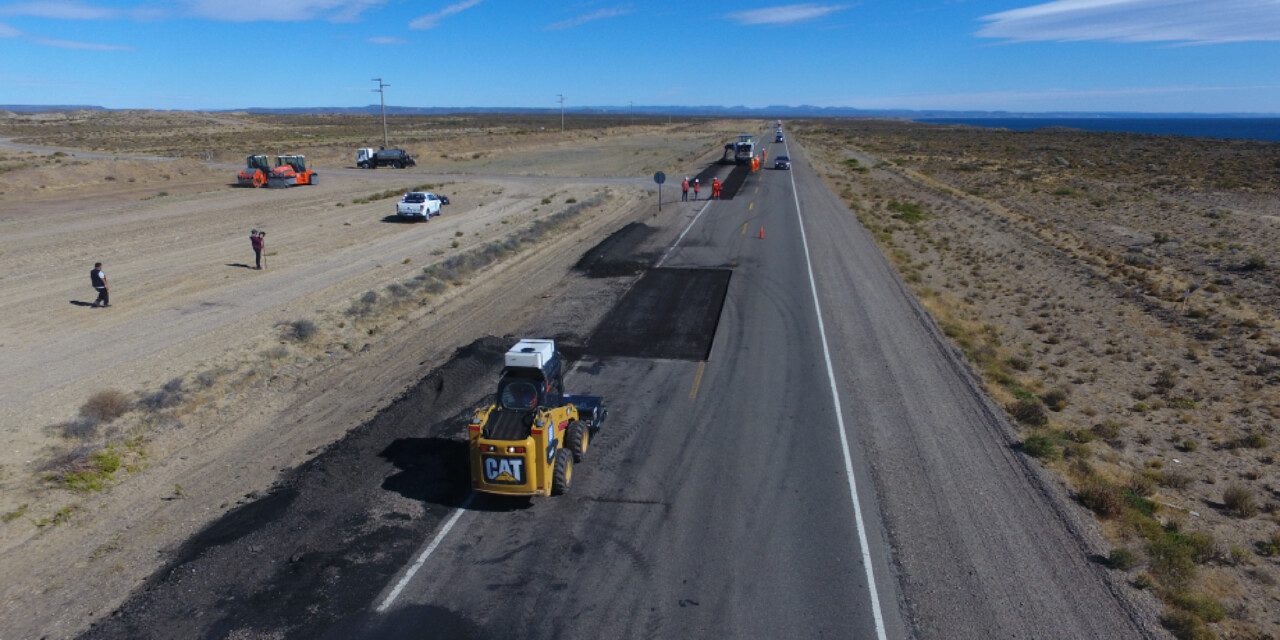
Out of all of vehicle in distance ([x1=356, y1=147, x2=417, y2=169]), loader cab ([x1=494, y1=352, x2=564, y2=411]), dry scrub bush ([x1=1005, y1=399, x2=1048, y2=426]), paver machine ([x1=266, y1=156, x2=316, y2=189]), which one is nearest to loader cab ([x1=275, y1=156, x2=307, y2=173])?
paver machine ([x1=266, y1=156, x2=316, y2=189])

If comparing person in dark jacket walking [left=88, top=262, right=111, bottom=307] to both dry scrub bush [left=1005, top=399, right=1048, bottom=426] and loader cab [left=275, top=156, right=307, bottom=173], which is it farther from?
loader cab [left=275, top=156, right=307, bottom=173]

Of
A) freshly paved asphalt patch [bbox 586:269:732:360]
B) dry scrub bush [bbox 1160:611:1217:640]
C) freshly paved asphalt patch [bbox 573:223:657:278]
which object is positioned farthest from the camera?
freshly paved asphalt patch [bbox 573:223:657:278]

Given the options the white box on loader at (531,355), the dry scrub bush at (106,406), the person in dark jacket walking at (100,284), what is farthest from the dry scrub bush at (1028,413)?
the person in dark jacket walking at (100,284)

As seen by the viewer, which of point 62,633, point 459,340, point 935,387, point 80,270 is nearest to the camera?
point 62,633

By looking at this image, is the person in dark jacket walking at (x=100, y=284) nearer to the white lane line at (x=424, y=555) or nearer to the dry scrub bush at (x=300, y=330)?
the dry scrub bush at (x=300, y=330)

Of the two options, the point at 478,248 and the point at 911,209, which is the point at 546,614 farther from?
the point at 911,209

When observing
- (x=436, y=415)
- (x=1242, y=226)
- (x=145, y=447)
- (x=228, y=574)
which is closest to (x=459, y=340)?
(x=436, y=415)
